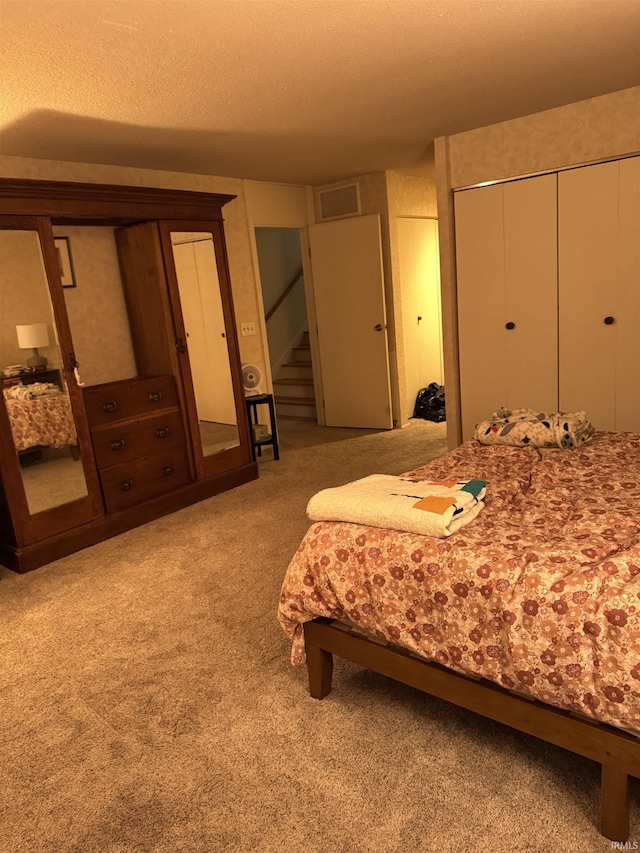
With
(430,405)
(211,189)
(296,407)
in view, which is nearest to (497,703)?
(211,189)

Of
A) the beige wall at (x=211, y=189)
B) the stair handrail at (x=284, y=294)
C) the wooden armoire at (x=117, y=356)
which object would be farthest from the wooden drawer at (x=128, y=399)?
the stair handrail at (x=284, y=294)

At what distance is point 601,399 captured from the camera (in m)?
4.08

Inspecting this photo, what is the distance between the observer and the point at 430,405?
20.7 ft

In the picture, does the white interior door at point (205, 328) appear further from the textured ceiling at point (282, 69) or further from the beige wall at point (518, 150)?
the beige wall at point (518, 150)

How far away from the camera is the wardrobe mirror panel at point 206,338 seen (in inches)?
167

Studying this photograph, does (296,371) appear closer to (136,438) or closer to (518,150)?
(136,438)

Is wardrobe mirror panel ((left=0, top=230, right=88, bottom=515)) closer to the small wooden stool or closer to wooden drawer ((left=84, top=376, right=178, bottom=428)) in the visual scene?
wooden drawer ((left=84, top=376, right=178, bottom=428))

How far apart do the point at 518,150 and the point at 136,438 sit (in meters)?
3.27

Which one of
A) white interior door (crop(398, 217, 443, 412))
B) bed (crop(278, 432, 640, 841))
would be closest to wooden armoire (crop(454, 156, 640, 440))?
white interior door (crop(398, 217, 443, 412))

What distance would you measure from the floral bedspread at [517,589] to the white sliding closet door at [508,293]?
83.4 inches

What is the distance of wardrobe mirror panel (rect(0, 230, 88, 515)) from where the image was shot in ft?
10.9

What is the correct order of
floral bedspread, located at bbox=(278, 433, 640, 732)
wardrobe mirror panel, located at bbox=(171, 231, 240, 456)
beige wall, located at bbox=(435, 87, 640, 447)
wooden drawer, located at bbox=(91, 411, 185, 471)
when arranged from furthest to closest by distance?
wardrobe mirror panel, located at bbox=(171, 231, 240, 456) < wooden drawer, located at bbox=(91, 411, 185, 471) < beige wall, located at bbox=(435, 87, 640, 447) < floral bedspread, located at bbox=(278, 433, 640, 732)

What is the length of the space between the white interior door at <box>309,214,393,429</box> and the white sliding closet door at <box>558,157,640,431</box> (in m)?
2.10

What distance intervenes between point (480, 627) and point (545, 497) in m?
0.66
